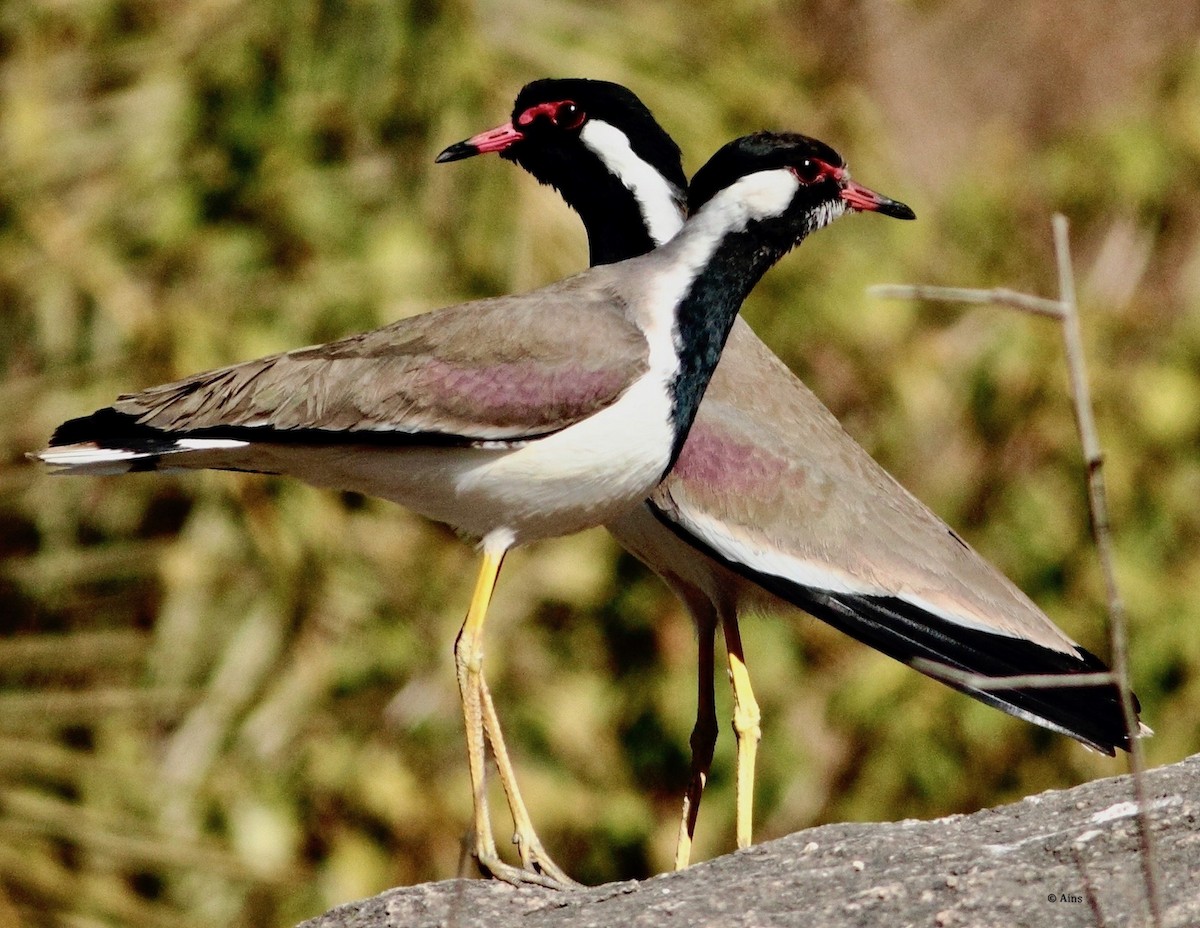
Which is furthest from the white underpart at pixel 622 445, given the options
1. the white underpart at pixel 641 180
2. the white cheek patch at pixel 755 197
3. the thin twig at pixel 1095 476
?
the thin twig at pixel 1095 476

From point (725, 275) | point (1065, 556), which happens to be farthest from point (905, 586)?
point (1065, 556)

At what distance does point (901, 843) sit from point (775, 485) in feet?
4.35

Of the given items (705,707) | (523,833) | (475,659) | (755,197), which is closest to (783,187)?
(755,197)

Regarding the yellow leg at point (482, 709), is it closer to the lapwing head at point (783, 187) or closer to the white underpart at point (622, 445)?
the white underpart at point (622, 445)

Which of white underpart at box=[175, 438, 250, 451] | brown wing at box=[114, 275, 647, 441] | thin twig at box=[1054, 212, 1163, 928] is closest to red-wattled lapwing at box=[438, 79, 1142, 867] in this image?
brown wing at box=[114, 275, 647, 441]

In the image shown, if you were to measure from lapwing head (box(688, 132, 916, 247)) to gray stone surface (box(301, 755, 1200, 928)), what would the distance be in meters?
1.30

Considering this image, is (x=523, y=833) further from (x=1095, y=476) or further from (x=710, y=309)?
(x=1095, y=476)

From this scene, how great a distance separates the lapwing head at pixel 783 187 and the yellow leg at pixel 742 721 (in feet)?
3.17

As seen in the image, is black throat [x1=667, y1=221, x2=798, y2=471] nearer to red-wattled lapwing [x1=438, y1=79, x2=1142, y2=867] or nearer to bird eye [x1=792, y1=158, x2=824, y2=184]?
bird eye [x1=792, y1=158, x2=824, y2=184]

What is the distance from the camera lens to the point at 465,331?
4.11 metres

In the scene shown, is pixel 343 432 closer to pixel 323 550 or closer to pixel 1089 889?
pixel 1089 889

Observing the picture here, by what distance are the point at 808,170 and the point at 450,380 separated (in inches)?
35.9

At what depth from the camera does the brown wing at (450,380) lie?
3.93 meters

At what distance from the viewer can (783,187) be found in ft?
13.8
